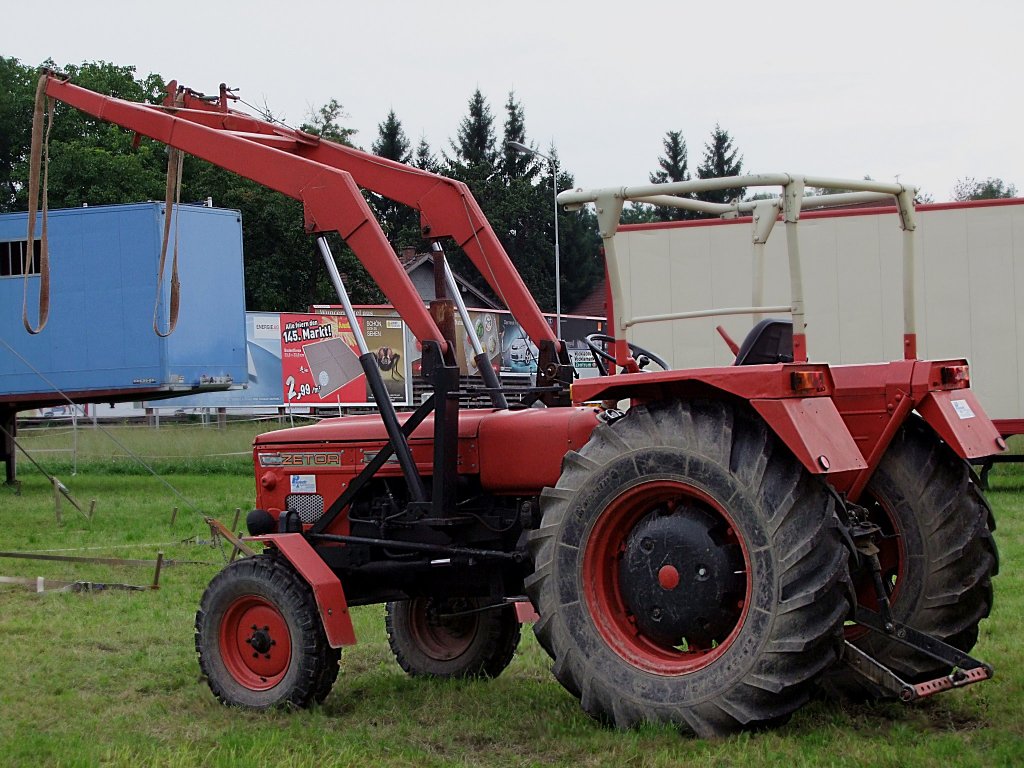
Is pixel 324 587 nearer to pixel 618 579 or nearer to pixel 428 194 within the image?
pixel 618 579

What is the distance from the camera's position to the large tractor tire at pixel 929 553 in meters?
5.55

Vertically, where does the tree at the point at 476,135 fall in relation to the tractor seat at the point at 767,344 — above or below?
above

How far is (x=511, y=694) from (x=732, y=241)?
10.4 metres

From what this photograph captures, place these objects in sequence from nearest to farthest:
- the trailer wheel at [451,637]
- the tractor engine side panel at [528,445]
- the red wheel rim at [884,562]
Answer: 1. the red wheel rim at [884,562]
2. the tractor engine side panel at [528,445]
3. the trailer wheel at [451,637]

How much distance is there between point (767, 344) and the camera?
18.8ft

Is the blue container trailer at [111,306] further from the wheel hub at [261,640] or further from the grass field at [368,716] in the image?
the wheel hub at [261,640]

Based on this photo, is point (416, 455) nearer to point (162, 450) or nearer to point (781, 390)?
point (781, 390)

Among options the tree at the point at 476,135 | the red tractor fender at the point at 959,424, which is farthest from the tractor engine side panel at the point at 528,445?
the tree at the point at 476,135

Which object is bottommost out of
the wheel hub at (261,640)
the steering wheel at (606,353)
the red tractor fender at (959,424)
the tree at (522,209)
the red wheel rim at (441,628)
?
the red wheel rim at (441,628)

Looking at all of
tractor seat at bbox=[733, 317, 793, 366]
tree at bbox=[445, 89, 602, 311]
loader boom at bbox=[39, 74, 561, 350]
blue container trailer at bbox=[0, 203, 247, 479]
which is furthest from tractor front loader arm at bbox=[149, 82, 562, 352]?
→ tree at bbox=[445, 89, 602, 311]

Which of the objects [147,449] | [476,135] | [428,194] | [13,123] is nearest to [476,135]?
[476,135]

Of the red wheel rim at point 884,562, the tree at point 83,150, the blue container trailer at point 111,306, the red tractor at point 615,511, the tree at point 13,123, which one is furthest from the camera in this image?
the tree at point 13,123

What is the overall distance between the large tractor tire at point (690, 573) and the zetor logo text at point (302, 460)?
175 centimetres

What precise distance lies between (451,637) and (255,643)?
1.21 metres
